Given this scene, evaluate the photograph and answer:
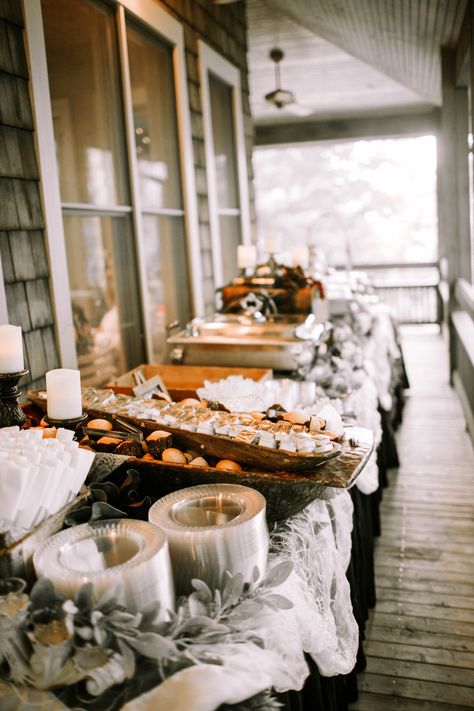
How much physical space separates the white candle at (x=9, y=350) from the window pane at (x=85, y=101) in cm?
112

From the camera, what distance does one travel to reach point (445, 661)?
2.04m

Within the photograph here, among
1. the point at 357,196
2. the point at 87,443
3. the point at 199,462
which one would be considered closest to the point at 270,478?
the point at 199,462

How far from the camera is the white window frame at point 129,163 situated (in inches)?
88.0

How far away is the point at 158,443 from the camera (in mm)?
1446

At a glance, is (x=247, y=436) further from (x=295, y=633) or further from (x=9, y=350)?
(x=9, y=350)

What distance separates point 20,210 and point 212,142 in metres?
2.37

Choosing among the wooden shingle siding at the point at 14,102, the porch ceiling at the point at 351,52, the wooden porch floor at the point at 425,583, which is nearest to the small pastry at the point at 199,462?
the wooden porch floor at the point at 425,583

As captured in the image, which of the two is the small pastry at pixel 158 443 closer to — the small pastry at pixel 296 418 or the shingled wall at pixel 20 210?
the small pastry at pixel 296 418

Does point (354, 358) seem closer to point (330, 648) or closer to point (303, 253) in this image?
point (303, 253)

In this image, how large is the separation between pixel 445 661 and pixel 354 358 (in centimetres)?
126

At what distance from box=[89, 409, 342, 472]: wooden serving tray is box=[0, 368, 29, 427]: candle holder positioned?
1.02 feet

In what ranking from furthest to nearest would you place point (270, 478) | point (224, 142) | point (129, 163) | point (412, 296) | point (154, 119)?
point (412, 296) < point (224, 142) < point (154, 119) < point (129, 163) < point (270, 478)

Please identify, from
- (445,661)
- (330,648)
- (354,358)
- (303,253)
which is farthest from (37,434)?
(303,253)

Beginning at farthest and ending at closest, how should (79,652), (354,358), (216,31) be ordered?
(216,31), (354,358), (79,652)
